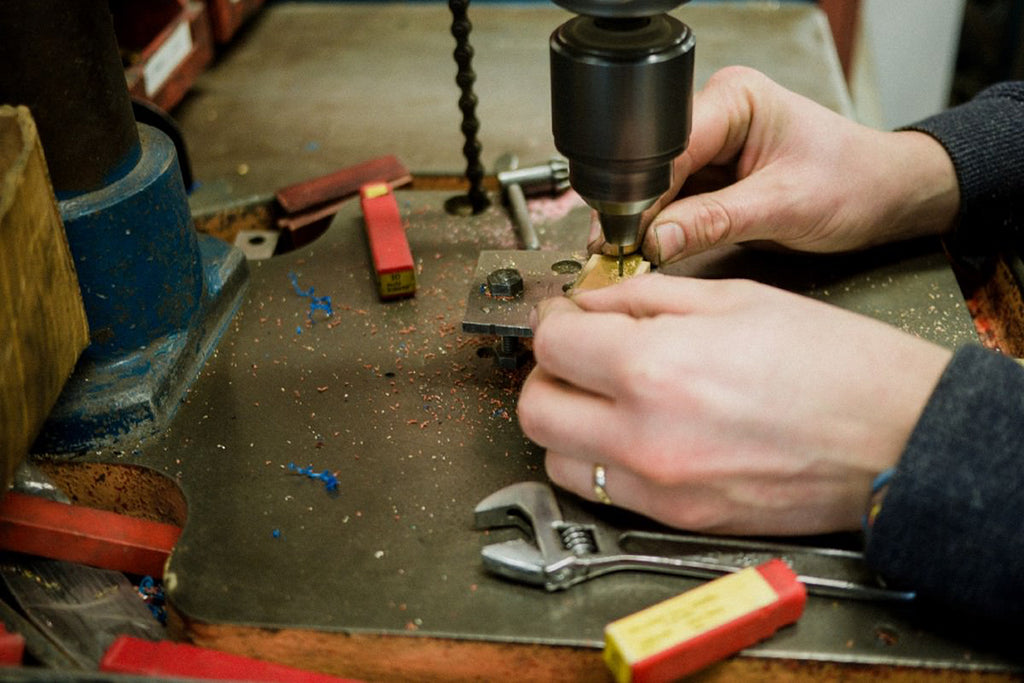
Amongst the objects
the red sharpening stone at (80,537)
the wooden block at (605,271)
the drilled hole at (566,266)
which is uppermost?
the wooden block at (605,271)

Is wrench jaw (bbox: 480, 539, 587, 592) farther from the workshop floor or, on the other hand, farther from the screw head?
the workshop floor

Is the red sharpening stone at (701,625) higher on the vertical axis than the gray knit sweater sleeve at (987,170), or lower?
lower

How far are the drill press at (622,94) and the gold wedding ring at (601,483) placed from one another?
8.0 inches

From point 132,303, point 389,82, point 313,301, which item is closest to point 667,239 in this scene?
point 313,301

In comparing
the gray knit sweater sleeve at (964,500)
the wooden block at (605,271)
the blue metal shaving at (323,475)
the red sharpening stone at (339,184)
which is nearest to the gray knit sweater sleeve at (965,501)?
the gray knit sweater sleeve at (964,500)

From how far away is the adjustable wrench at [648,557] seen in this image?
681mm

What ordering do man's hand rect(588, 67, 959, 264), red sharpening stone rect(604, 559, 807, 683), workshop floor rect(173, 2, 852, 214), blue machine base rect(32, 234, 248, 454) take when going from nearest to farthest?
red sharpening stone rect(604, 559, 807, 683) < blue machine base rect(32, 234, 248, 454) < man's hand rect(588, 67, 959, 264) < workshop floor rect(173, 2, 852, 214)

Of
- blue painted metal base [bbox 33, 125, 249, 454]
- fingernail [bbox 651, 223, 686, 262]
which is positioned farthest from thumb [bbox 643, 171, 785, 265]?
blue painted metal base [bbox 33, 125, 249, 454]

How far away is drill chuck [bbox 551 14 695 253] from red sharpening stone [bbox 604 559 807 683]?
30 cm

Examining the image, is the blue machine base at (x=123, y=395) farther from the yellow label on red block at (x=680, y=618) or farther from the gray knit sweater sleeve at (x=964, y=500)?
the gray knit sweater sleeve at (x=964, y=500)

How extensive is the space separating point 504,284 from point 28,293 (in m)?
0.40

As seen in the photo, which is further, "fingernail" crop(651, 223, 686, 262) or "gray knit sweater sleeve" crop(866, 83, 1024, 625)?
"fingernail" crop(651, 223, 686, 262)

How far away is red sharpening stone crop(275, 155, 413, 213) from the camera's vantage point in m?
1.22

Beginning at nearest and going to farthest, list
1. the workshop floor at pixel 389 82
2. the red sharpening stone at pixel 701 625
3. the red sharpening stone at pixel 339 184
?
1. the red sharpening stone at pixel 701 625
2. the red sharpening stone at pixel 339 184
3. the workshop floor at pixel 389 82
